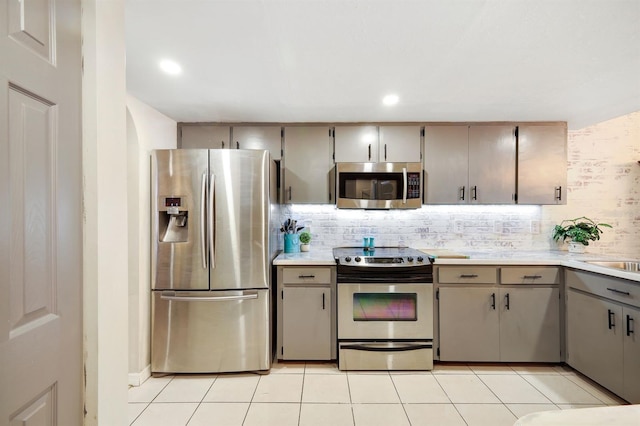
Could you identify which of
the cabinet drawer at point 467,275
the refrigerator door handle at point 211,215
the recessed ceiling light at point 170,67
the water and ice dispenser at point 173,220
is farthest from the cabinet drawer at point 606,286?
the recessed ceiling light at point 170,67

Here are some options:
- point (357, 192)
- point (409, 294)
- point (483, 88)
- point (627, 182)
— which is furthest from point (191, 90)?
point (627, 182)

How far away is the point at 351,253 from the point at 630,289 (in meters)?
2.05

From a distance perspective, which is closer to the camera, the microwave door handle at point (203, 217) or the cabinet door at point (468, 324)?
the microwave door handle at point (203, 217)

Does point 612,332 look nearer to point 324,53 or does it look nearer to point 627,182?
point 627,182

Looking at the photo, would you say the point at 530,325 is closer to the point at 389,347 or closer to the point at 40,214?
the point at 389,347

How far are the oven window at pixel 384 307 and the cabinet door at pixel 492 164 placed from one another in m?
1.29

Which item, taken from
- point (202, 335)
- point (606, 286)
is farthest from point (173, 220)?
point (606, 286)

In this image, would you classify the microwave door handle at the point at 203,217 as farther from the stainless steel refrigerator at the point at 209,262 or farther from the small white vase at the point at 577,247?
the small white vase at the point at 577,247

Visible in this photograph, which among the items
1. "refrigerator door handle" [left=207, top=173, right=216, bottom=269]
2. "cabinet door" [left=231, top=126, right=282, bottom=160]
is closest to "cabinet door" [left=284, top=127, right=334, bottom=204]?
"cabinet door" [left=231, top=126, right=282, bottom=160]

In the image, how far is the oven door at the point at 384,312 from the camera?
2.86m

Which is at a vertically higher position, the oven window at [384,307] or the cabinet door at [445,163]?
the cabinet door at [445,163]

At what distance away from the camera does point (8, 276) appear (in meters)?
0.82

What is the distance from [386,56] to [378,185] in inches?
57.6

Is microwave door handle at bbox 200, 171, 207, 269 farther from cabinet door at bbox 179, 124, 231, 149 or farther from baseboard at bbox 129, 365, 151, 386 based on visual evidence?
baseboard at bbox 129, 365, 151, 386
